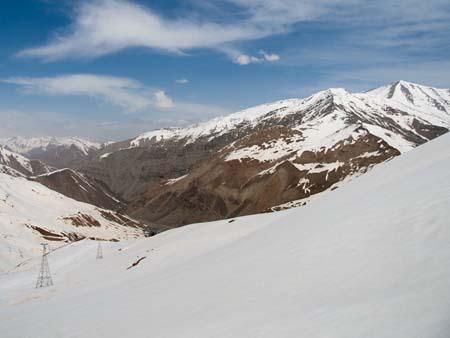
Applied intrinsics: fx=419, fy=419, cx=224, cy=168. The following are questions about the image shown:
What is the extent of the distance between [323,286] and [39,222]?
148644mm

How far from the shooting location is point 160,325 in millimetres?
15680

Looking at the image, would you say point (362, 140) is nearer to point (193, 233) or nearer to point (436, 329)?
point (193, 233)

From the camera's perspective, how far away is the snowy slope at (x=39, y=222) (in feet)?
360

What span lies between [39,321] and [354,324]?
2172cm

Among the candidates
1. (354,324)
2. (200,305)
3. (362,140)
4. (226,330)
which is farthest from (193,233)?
(362,140)

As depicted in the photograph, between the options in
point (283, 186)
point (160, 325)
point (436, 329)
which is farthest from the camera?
point (283, 186)

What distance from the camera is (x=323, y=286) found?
12766 millimetres

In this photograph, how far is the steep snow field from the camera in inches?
372

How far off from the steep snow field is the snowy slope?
84028 mm

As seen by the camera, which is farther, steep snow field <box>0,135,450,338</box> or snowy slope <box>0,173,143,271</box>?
snowy slope <box>0,173,143,271</box>

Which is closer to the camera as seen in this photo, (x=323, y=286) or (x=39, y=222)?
(x=323, y=286)

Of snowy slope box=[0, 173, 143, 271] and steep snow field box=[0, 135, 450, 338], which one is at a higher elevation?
snowy slope box=[0, 173, 143, 271]

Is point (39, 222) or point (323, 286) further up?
point (39, 222)

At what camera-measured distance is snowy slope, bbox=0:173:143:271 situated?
360 feet
